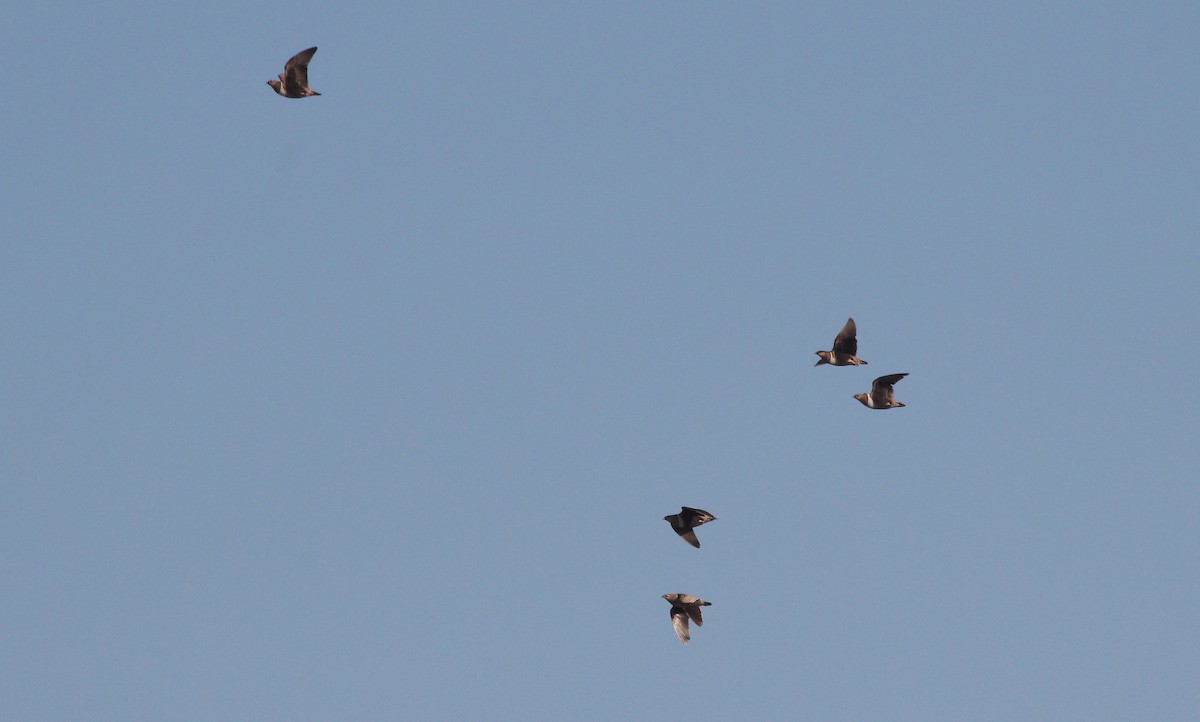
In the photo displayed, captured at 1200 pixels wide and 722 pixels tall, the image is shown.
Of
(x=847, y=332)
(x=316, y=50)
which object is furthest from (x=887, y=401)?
(x=316, y=50)

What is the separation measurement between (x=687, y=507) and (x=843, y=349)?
6603 millimetres

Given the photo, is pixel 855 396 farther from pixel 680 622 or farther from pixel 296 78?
pixel 296 78

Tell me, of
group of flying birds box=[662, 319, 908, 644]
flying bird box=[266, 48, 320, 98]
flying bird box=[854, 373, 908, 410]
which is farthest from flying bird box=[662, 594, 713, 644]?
flying bird box=[266, 48, 320, 98]

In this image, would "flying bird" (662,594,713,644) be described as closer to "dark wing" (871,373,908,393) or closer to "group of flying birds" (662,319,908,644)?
"group of flying birds" (662,319,908,644)

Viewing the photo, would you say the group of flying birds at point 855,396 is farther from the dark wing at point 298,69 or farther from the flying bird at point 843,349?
the dark wing at point 298,69

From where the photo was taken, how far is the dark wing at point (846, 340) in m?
58.5

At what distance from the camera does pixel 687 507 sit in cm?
5866

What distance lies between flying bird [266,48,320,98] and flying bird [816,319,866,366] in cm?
1683

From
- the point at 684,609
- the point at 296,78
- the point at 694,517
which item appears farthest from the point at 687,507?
the point at 296,78

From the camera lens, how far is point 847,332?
192ft

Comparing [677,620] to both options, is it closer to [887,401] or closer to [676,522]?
[676,522]

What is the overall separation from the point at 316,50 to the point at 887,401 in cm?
1998

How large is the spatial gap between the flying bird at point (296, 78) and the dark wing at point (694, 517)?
16.4 m

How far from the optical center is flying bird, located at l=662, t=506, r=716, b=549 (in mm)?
58938
